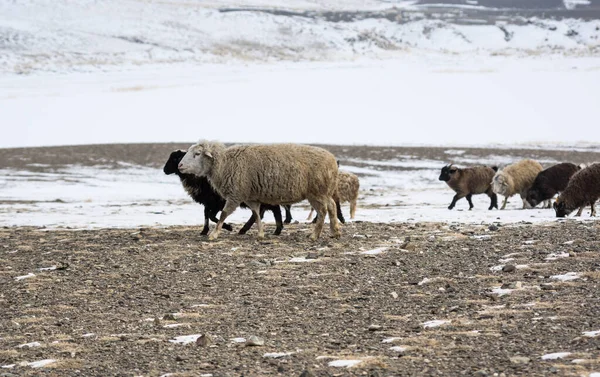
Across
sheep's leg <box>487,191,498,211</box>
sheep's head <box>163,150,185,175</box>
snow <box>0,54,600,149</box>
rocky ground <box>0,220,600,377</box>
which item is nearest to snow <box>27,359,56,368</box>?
rocky ground <box>0,220,600,377</box>

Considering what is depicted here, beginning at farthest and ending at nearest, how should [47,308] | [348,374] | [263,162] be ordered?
[263,162] → [47,308] → [348,374]

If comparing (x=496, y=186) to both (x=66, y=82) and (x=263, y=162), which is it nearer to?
(x=263, y=162)

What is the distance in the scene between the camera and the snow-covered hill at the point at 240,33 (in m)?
65.9

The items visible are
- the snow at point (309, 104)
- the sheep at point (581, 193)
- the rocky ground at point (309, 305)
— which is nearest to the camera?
the rocky ground at point (309, 305)

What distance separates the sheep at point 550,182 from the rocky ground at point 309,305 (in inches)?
258

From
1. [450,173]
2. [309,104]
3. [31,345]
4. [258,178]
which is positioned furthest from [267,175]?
[309,104]

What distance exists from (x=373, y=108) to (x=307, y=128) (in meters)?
7.42

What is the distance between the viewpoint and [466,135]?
4334 centimetres

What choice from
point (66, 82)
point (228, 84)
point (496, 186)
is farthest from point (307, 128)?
point (496, 186)

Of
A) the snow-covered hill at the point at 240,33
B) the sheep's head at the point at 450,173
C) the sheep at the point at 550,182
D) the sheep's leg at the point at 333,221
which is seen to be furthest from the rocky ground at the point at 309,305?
the snow-covered hill at the point at 240,33

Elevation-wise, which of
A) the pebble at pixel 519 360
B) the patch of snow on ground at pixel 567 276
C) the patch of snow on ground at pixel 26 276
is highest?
the pebble at pixel 519 360

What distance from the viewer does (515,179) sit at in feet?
67.9

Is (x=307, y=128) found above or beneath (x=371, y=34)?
beneath

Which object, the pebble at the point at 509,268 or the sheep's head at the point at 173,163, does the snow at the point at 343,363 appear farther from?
the sheep's head at the point at 173,163
